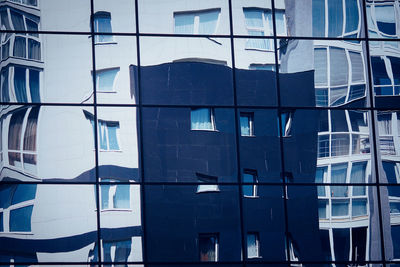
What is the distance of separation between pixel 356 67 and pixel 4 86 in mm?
9686

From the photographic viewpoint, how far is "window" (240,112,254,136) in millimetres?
24016

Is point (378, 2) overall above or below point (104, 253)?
above

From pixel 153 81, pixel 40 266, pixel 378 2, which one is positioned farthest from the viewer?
pixel 378 2

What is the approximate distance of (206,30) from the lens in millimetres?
24484

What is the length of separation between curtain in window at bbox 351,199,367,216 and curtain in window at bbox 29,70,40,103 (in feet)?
29.4

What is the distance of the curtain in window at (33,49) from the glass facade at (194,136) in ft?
0.11

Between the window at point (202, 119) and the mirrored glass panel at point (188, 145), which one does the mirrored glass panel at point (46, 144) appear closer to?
the mirrored glass panel at point (188, 145)

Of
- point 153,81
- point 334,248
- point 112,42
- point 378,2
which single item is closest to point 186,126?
point 153,81

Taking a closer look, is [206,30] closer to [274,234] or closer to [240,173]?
[240,173]

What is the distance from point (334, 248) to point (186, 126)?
5104mm

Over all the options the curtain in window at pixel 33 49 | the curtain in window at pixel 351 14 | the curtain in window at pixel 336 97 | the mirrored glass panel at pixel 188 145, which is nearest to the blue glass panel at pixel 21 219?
the mirrored glass panel at pixel 188 145

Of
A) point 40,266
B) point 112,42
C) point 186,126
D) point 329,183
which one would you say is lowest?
point 40,266

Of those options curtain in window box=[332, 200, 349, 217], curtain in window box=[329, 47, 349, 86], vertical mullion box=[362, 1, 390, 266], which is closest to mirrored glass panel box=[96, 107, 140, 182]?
curtain in window box=[332, 200, 349, 217]

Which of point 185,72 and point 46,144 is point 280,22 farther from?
point 46,144
